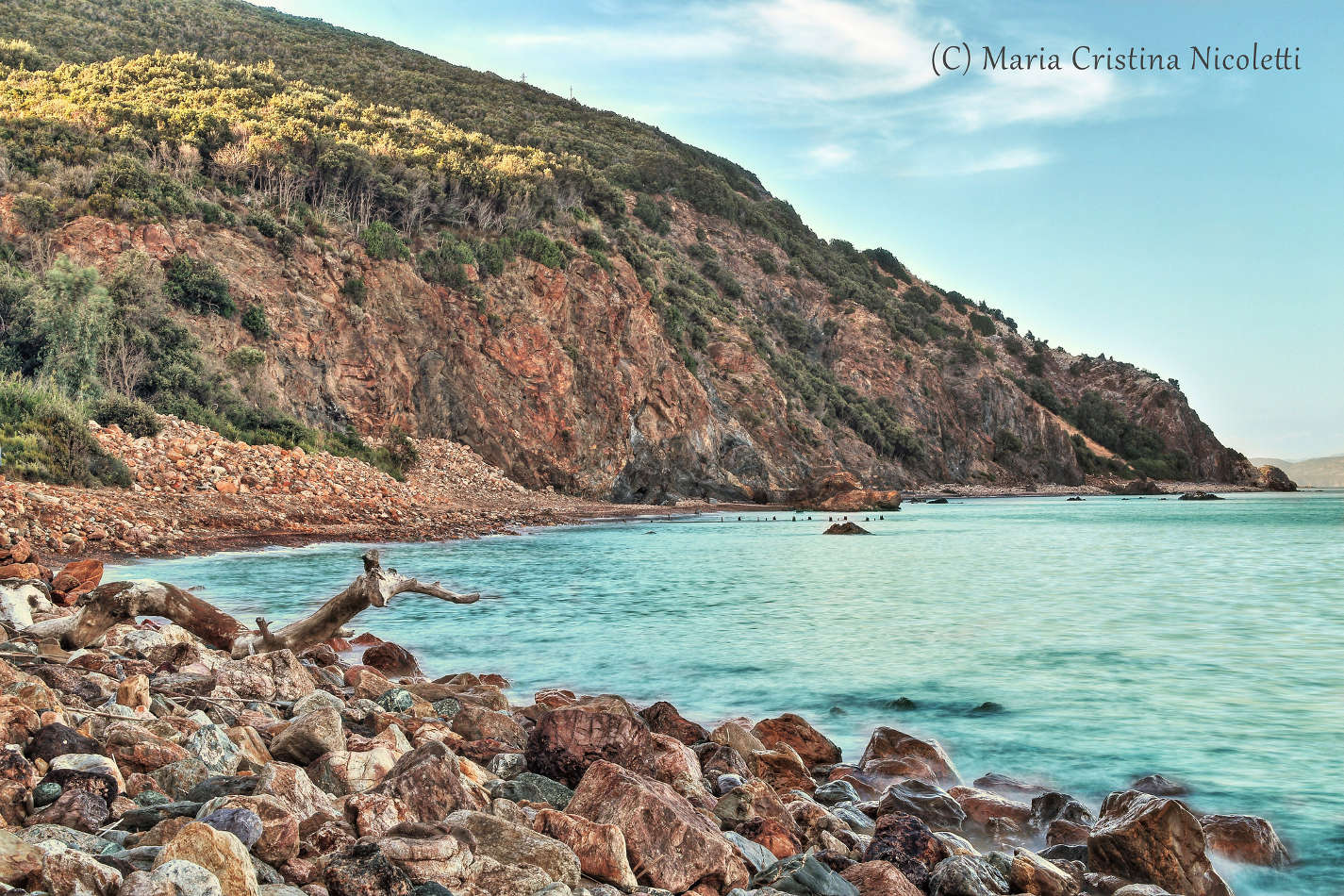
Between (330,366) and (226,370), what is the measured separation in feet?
17.1

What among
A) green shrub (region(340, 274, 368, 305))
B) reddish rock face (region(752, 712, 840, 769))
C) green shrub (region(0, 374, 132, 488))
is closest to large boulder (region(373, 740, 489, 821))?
reddish rock face (region(752, 712, 840, 769))

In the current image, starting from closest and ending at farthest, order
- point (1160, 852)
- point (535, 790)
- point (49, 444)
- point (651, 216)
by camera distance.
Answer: point (1160, 852) → point (535, 790) → point (49, 444) → point (651, 216)

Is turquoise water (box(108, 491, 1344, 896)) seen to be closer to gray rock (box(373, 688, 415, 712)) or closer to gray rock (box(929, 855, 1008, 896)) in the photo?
gray rock (box(929, 855, 1008, 896))

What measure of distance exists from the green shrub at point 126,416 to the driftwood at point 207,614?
1636 centimetres

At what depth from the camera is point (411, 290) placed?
125ft

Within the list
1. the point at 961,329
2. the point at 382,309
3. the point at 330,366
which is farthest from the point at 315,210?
the point at 961,329

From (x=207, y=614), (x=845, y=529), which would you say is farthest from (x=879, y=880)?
(x=845, y=529)

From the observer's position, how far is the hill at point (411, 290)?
28641 mm

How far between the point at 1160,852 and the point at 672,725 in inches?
134

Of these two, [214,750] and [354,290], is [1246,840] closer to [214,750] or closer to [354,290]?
[214,750]

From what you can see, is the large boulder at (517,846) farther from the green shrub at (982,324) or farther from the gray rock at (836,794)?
the green shrub at (982,324)

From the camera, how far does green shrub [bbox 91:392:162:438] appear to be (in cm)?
2217

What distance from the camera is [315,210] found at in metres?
38.1

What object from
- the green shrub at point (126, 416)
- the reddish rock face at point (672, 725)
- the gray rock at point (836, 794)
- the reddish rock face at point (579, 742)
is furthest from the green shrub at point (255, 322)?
the gray rock at point (836, 794)
